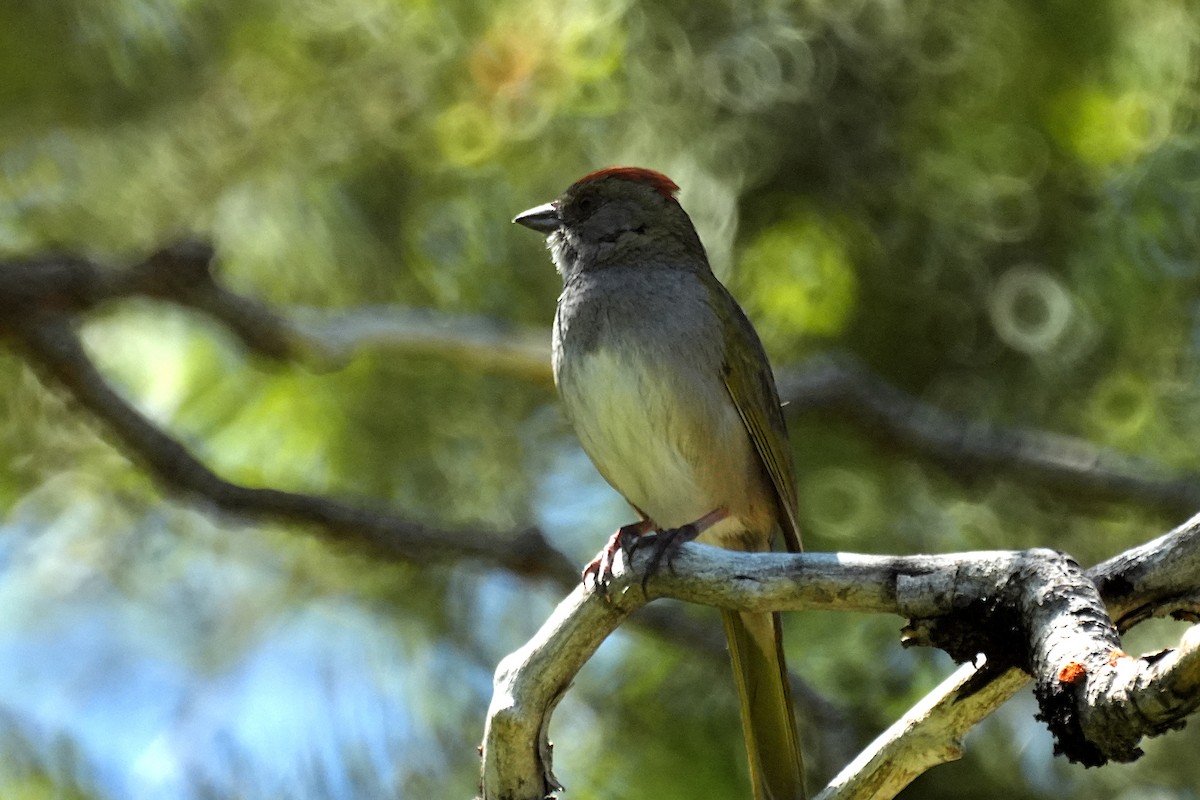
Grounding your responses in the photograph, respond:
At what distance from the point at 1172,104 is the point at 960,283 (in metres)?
0.92

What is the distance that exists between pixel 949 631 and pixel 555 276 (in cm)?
331

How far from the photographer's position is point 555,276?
567 centimetres

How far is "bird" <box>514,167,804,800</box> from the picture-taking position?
168 inches

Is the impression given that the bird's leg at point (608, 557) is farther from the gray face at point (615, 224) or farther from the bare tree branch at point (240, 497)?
the gray face at point (615, 224)

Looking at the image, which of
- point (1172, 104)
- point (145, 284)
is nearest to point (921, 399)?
point (1172, 104)

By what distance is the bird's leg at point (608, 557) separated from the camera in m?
3.32

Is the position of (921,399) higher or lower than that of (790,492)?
higher

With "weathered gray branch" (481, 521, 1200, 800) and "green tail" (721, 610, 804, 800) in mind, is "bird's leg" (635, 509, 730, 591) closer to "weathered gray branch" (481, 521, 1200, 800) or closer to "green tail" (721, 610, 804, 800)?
"weathered gray branch" (481, 521, 1200, 800)

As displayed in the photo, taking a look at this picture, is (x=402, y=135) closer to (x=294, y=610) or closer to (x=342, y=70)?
(x=342, y=70)

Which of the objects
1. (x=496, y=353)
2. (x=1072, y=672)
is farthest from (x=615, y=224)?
(x=1072, y=672)

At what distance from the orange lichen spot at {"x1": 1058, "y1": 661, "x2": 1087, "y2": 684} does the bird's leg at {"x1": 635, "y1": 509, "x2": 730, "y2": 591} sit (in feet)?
3.48

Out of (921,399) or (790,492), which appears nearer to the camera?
(790,492)

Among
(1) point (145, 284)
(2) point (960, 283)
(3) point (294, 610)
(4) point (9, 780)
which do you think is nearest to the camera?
(4) point (9, 780)

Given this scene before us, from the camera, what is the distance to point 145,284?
14.1ft
